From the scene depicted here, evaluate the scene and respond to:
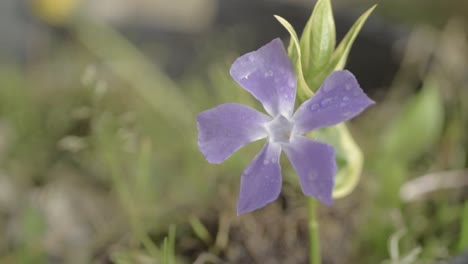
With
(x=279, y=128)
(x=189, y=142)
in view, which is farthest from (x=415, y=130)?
(x=279, y=128)

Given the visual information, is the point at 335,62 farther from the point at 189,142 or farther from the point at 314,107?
the point at 189,142

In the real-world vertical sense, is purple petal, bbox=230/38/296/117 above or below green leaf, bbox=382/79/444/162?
above

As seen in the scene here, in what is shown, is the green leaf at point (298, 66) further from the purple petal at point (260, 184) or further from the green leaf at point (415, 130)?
the green leaf at point (415, 130)

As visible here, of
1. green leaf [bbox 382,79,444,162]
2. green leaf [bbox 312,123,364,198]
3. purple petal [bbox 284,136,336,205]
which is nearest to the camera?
purple petal [bbox 284,136,336,205]

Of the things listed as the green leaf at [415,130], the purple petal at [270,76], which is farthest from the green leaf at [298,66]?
the green leaf at [415,130]

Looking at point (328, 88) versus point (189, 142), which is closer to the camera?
point (328, 88)

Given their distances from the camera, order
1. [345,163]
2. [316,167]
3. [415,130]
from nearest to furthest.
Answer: [316,167] → [345,163] → [415,130]

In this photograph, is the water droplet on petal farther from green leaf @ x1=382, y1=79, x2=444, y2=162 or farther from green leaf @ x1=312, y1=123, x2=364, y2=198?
green leaf @ x1=382, y1=79, x2=444, y2=162

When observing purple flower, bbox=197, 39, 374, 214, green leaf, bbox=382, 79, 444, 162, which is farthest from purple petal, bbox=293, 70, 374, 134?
green leaf, bbox=382, 79, 444, 162

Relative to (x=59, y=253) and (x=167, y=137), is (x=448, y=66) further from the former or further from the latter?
(x=59, y=253)
